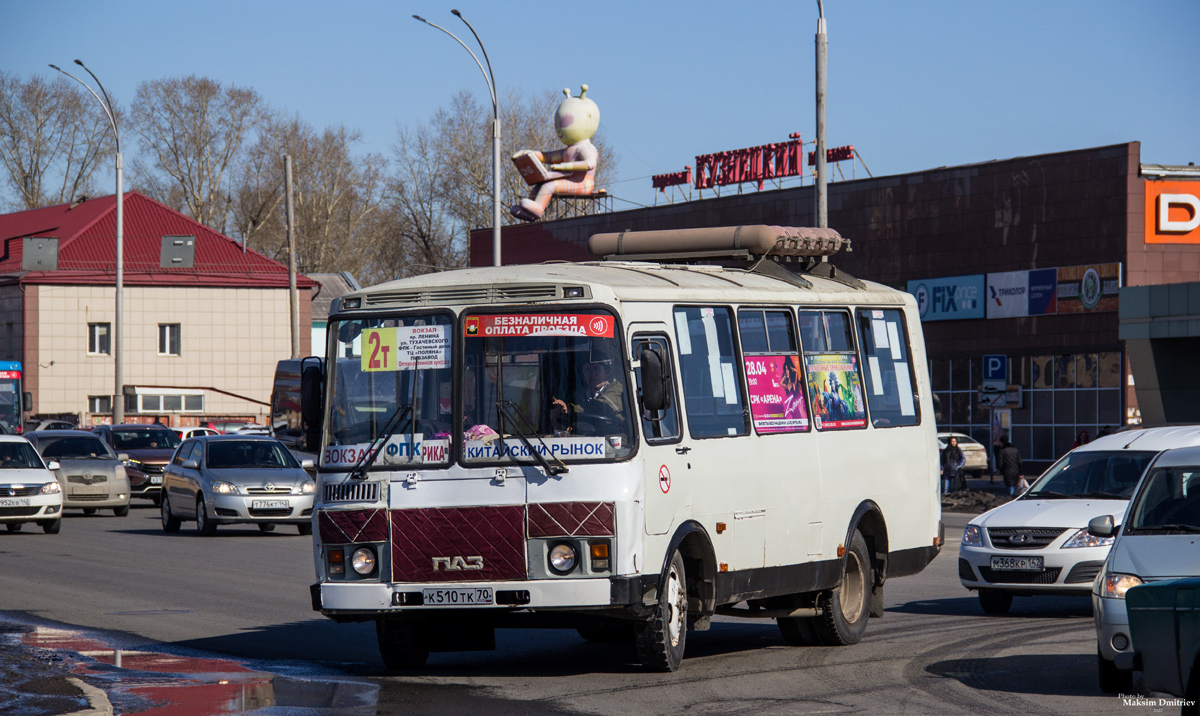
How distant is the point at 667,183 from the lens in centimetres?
6212

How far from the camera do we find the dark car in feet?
114

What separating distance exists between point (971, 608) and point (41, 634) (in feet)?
Answer: 27.2

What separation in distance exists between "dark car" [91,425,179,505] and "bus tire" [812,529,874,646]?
78.5 feet

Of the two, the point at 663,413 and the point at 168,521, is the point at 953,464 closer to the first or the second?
the point at 168,521

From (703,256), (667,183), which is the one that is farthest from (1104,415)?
(703,256)

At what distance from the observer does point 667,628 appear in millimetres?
Result: 10133

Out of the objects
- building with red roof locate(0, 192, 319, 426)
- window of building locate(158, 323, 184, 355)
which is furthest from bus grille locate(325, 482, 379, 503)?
window of building locate(158, 323, 184, 355)

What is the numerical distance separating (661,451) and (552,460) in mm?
763

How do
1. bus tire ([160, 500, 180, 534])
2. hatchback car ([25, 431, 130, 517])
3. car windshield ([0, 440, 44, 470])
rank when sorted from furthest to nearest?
hatchback car ([25, 431, 130, 517]) → bus tire ([160, 500, 180, 534]) → car windshield ([0, 440, 44, 470])

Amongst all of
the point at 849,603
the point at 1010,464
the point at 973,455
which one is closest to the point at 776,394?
the point at 849,603

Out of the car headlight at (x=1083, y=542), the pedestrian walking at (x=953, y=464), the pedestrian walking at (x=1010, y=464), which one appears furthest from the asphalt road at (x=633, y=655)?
the pedestrian walking at (x=953, y=464)

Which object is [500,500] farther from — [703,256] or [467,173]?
[467,173]

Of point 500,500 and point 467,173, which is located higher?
point 467,173

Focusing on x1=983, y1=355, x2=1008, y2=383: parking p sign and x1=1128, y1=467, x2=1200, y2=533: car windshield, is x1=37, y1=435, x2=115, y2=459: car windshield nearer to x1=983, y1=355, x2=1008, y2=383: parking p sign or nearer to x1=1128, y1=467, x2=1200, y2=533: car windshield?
x1=983, y1=355, x2=1008, y2=383: parking p sign
